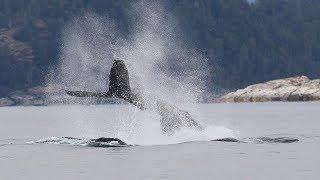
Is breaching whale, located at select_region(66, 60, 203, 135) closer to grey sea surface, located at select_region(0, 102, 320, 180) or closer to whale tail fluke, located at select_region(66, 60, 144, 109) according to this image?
whale tail fluke, located at select_region(66, 60, 144, 109)

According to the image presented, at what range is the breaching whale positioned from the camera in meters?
55.6

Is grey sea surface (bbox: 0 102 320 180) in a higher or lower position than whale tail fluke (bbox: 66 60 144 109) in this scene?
lower

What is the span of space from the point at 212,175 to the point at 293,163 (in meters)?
7.47

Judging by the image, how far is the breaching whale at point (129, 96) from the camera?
5556cm

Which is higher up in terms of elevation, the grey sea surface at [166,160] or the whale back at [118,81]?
the whale back at [118,81]

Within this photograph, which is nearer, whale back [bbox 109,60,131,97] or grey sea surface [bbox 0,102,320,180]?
grey sea surface [bbox 0,102,320,180]

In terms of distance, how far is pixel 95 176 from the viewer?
143ft

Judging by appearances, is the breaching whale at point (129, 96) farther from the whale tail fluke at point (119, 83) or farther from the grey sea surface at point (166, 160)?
the grey sea surface at point (166, 160)

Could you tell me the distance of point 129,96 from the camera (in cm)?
5625

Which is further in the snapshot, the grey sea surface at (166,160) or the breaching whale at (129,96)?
the breaching whale at (129,96)

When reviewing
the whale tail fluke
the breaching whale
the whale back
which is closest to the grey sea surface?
the breaching whale

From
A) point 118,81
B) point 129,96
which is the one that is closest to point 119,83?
point 118,81

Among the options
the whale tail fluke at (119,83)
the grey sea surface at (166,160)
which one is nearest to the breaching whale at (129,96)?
the whale tail fluke at (119,83)

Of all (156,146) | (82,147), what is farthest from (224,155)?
(82,147)
